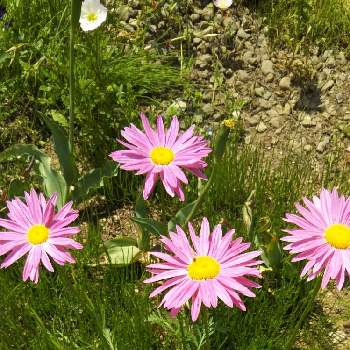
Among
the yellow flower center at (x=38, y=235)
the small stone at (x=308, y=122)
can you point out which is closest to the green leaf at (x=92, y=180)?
the yellow flower center at (x=38, y=235)

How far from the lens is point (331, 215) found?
4.66 ft

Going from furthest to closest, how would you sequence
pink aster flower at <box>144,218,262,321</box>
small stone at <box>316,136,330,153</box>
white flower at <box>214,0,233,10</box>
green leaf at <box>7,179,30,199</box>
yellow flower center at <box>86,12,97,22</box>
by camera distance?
white flower at <box>214,0,233,10</box> → small stone at <box>316,136,330,153</box> → yellow flower center at <box>86,12,97,22</box> → green leaf at <box>7,179,30,199</box> → pink aster flower at <box>144,218,262,321</box>

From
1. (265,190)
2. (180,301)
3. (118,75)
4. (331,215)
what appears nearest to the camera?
(180,301)

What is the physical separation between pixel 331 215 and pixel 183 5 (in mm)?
1982

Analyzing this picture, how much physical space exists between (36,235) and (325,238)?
616mm

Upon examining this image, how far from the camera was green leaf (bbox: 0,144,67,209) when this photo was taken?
2143mm

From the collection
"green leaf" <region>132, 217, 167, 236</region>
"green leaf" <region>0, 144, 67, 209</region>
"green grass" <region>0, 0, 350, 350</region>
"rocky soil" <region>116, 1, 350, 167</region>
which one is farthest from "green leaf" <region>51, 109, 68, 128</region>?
"green leaf" <region>132, 217, 167, 236</region>

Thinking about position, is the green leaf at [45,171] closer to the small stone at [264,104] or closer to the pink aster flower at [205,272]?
the pink aster flower at [205,272]

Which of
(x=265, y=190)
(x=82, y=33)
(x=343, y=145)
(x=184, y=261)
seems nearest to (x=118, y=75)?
(x=82, y=33)

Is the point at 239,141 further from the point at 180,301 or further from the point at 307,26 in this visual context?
the point at 180,301

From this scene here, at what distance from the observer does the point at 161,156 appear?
1.59 m

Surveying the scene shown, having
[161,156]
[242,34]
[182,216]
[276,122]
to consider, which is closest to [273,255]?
[182,216]

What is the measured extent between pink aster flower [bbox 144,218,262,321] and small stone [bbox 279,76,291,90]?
1609 millimetres

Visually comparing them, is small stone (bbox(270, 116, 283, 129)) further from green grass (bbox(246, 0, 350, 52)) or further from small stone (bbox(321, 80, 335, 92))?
green grass (bbox(246, 0, 350, 52))
